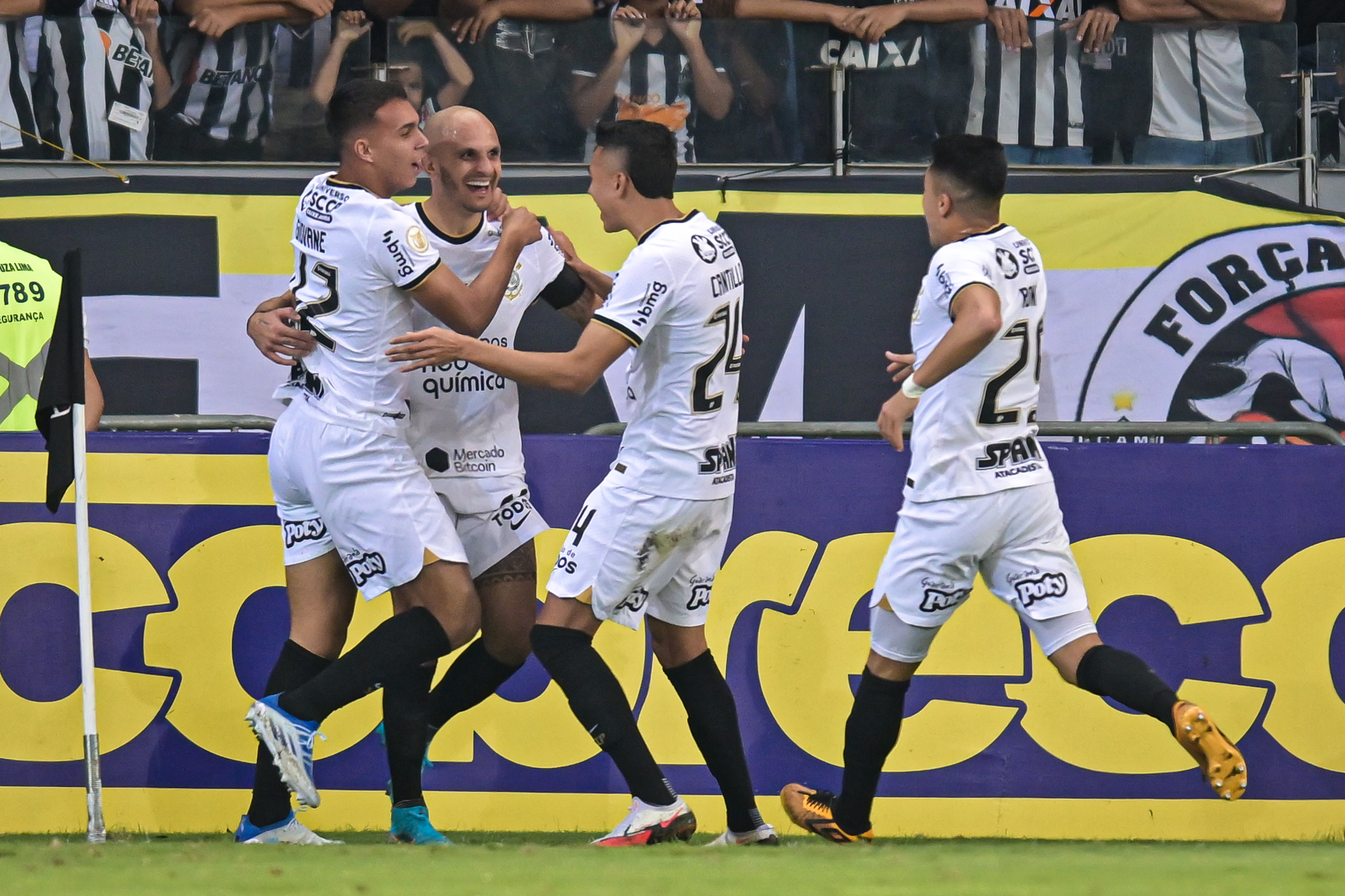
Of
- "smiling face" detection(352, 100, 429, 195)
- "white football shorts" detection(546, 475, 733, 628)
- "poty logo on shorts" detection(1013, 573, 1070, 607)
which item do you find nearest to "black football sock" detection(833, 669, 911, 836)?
"poty logo on shorts" detection(1013, 573, 1070, 607)

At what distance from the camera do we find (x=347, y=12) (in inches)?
306

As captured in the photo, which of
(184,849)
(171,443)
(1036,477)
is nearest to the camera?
(184,849)

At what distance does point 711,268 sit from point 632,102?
338cm

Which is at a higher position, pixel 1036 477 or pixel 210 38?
pixel 210 38

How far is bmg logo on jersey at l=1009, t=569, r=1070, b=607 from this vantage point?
4.64m

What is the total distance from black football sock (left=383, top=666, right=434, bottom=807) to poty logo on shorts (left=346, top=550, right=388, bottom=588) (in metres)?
0.35

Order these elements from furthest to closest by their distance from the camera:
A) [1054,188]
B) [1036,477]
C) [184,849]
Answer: [1054,188] → [1036,477] → [184,849]

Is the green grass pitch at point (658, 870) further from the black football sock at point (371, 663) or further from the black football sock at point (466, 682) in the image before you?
the black football sock at point (466, 682)

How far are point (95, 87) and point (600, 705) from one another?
15.9 ft

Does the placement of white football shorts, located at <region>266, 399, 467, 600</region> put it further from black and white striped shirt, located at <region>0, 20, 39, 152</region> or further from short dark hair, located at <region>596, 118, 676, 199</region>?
black and white striped shirt, located at <region>0, 20, 39, 152</region>

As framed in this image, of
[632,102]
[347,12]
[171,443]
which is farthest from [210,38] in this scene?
[171,443]

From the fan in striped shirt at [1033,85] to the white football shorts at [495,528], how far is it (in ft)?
12.8

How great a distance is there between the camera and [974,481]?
15.1ft

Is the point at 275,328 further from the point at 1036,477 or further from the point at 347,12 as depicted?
the point at 347,12
